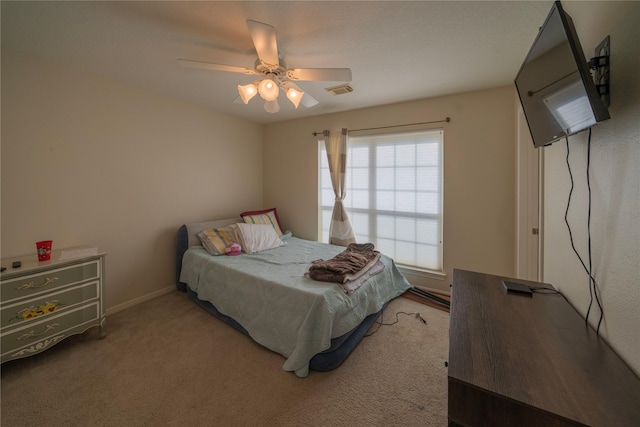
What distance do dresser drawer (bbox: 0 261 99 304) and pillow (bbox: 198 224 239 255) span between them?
3.14 feet

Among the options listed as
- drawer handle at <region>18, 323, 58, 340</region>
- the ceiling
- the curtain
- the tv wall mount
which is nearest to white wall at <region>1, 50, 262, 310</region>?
the ceiling

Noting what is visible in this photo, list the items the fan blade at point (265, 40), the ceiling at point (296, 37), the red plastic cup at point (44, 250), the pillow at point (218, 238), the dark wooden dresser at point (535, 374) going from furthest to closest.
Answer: the pillow at point (218, 238), the red plastic cup at point (44, 250), the ceiling at point (296, 37), the fan blade at point (265, 40), the dark wooden dresser at point (535, 374)

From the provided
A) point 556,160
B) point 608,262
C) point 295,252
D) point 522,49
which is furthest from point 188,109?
point 608,262

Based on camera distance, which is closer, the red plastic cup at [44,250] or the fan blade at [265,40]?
the fan blade at [265,40]

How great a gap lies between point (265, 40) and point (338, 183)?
2.09 m

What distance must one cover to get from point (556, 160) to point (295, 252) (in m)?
2.34

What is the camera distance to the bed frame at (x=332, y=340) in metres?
1.71

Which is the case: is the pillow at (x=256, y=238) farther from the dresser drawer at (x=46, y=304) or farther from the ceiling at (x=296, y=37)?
the ceiling at (x=296, y=37)

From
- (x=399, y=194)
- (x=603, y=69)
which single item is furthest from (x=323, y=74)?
(x=399, y=194)

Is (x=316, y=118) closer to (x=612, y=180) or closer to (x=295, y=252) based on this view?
(x=295, y=252)

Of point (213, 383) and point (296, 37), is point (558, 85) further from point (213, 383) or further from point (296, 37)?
point (213, 383)

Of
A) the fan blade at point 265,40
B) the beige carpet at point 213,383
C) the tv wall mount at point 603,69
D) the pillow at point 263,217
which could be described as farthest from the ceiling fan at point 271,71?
the beige carpet at point 213,383

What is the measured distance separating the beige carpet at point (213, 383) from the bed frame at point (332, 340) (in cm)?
7

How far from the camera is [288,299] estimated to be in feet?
5.93
